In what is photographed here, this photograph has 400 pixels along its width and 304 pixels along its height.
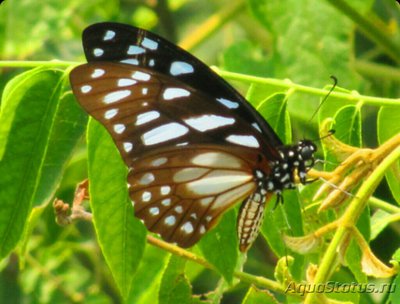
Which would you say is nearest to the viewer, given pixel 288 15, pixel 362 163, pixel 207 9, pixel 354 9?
pixel 362 163

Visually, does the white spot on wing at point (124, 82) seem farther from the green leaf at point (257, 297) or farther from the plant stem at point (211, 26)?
the plant stem at point (211, 26)

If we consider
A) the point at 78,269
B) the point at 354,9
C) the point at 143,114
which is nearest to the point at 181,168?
the point at 143,114

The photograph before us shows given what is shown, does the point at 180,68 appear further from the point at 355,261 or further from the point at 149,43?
the point at 355,261

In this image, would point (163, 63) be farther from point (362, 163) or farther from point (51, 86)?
point (362, 163)

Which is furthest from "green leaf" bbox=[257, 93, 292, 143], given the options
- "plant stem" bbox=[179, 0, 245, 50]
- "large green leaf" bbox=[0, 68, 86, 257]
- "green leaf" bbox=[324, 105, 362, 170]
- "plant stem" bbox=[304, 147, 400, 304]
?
"plant stem" bbox=[179, 0, 245, 50]

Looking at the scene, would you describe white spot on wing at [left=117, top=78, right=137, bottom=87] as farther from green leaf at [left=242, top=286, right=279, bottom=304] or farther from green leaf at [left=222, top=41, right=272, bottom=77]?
green leaf at [left=222, top=41, right=272, bottom=77]

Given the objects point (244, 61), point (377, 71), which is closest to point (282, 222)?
point (244, 61)

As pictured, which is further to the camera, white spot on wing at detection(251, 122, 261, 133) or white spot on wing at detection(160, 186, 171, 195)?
white spot on wing at detection(160, 186, 171, 195)
